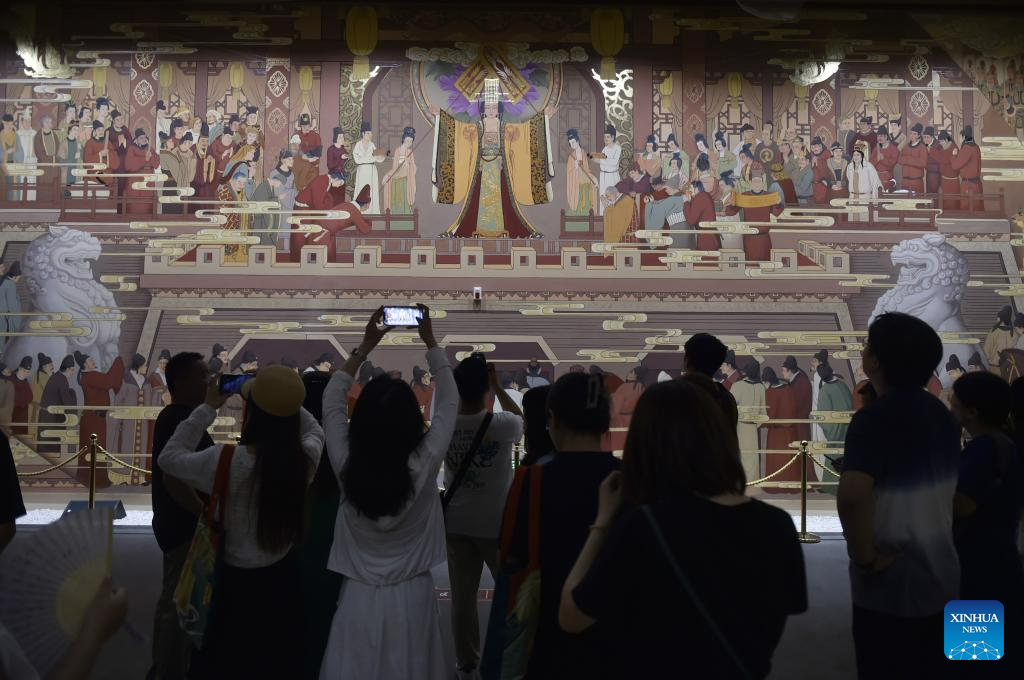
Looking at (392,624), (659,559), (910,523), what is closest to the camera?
(659,559)

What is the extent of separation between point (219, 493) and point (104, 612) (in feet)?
→ 5.01

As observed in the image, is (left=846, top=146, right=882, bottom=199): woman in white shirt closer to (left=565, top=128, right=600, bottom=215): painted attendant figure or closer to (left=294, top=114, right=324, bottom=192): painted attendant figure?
(left=565, top=128, right=600, bottom=215): painted attendant figure

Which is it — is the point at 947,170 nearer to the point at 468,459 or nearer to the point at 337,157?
the point at 337,157

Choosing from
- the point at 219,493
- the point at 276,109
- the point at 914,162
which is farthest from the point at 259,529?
the point at 914,162

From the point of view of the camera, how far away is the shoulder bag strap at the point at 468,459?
3783 mm

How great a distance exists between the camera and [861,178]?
10.5m

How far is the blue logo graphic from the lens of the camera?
2.98 metres

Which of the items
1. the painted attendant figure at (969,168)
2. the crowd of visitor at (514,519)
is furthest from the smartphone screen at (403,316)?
the painted attendant figure at (969,168)

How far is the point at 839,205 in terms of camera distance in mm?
10430

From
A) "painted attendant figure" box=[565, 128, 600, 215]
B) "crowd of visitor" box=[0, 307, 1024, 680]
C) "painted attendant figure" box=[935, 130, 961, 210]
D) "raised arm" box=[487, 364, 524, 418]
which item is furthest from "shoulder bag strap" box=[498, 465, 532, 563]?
"painted attendant figure" box=[935, 130, 961, 210]

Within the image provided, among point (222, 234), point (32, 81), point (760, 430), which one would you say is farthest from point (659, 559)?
point (32, 81)

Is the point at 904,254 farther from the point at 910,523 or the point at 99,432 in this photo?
the point at 99,432

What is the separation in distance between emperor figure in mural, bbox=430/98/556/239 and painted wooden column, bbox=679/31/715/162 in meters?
1.61

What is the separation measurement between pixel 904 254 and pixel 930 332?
327 inches
